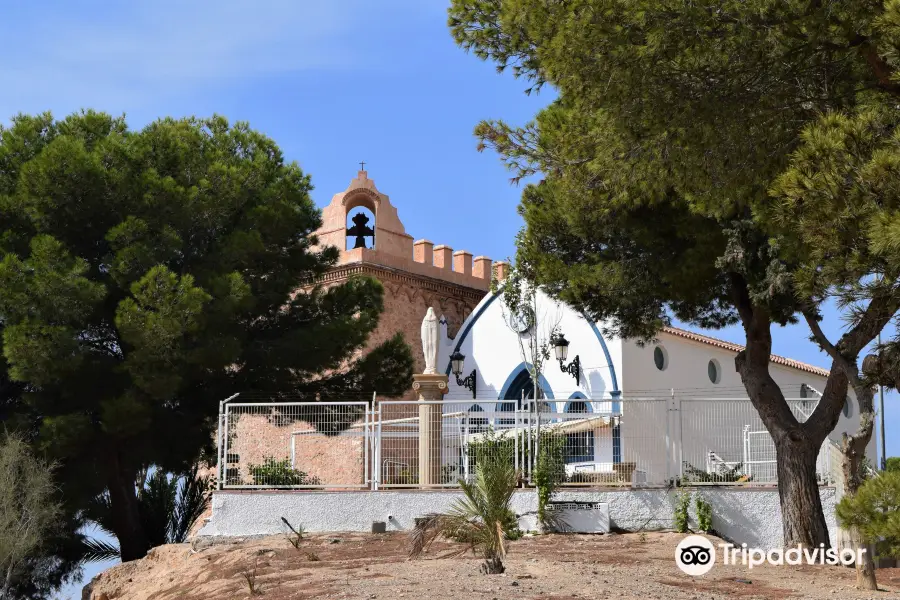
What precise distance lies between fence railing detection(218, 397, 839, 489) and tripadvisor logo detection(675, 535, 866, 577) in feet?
7.26

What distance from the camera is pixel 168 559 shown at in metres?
16.7

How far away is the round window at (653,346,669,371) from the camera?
1047 inches

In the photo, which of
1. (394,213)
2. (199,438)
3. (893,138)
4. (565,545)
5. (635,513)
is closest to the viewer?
(893,138)

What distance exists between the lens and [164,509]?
23859 mm

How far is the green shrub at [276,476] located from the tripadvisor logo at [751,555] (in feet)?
21.3

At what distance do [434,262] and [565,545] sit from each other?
17.7m

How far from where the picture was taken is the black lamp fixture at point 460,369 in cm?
2762

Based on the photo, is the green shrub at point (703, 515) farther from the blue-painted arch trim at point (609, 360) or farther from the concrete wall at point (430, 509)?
the blue-painted arch trim at point (609, 360)

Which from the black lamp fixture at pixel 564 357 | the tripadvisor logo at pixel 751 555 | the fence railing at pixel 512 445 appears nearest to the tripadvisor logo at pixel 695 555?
the tripadvisor logo at pixel 751 555

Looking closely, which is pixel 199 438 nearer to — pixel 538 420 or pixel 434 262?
pixel 538 420

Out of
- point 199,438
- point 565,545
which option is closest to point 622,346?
point 199,438

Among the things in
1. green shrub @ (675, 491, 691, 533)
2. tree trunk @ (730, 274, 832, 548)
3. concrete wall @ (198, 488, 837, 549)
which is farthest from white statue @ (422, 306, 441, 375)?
tree trunk @ (730, 274, 832, 548)

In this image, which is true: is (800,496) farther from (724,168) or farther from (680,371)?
(680,371)

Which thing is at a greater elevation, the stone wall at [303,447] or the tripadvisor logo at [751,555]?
the stone wall at [303,447]
